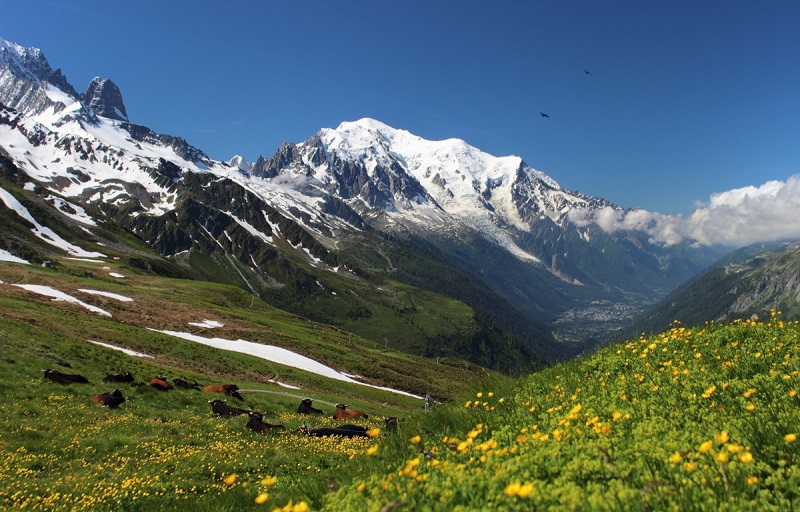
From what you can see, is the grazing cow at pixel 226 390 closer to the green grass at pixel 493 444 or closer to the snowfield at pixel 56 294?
the green grass at pixel 493 444

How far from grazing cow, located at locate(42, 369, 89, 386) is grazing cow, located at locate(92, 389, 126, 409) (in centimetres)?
377

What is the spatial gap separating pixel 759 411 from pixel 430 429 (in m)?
5.91

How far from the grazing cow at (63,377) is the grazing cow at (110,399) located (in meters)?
3.77

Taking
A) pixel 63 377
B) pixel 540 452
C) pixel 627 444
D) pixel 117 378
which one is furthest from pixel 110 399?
pixel 627 444

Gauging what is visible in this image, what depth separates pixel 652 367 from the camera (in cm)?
1069

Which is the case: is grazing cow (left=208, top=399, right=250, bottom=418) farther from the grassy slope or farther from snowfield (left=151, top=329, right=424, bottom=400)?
snowfield (left=151, top=329, right=424, bottom=400)

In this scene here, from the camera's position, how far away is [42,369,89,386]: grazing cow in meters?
25.2

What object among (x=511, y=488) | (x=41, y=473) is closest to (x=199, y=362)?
(x=41, y=473)

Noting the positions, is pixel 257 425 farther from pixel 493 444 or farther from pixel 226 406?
pixel 493 444

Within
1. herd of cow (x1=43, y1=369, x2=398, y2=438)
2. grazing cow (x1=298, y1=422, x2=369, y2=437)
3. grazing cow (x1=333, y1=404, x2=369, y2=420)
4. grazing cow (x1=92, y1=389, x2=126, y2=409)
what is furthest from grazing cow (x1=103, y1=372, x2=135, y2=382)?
grazing cow (x1=333, y1=404, x2=369, y2=420)

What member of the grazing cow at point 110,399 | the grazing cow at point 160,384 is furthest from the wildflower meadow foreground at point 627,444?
the grazing cow at point 160,384

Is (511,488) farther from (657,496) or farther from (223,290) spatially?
(223,290)

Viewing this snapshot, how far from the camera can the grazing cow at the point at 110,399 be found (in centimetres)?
2289

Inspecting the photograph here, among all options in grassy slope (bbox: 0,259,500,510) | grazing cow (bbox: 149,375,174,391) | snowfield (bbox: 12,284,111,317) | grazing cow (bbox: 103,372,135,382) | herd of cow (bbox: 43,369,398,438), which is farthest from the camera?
snowfield (bbox: 12,284,111,317)
